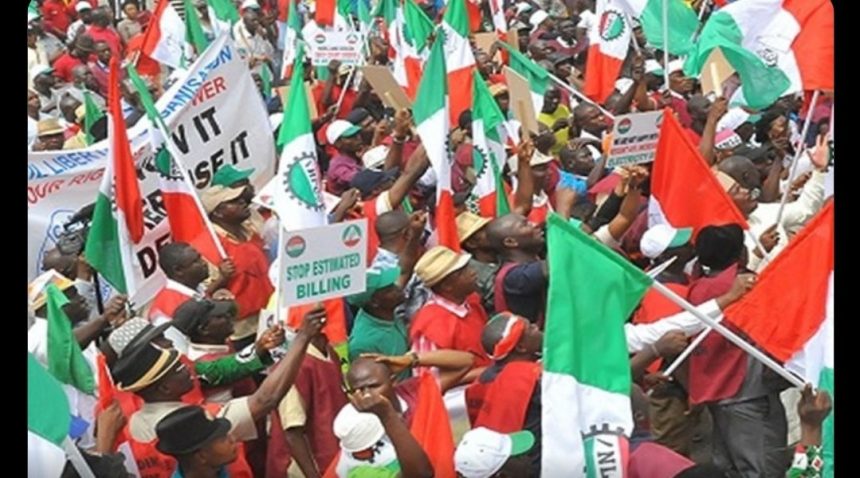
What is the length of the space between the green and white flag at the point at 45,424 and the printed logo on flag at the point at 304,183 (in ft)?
9.31

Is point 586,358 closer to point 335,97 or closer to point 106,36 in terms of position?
point 335,97

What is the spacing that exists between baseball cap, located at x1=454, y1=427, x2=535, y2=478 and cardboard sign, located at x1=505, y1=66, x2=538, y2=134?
5064 mm

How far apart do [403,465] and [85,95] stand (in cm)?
659

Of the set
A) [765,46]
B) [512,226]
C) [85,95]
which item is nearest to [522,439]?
[512,226]

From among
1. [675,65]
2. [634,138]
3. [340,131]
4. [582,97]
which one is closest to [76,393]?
[634,138]

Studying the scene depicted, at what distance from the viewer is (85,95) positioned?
409 inches

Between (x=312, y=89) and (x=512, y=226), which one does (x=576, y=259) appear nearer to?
(x=512, y=226)

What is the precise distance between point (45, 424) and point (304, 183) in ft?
9.91

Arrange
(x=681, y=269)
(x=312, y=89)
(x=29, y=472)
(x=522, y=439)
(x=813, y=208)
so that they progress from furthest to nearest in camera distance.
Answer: (x=312, y=89)
(x=813, y=208)
(x=681, y=269)
(x=522, y=439)
(x=29, y=472)

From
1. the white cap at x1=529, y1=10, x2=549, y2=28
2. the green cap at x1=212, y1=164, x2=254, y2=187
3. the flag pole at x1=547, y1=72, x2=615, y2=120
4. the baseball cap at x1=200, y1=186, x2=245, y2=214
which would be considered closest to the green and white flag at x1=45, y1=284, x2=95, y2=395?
the baseball cap at x1=200, y1=186, x2=245, y2=214

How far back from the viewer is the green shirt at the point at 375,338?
6078 mm

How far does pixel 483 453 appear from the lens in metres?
4.59

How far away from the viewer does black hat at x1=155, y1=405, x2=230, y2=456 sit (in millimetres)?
4574

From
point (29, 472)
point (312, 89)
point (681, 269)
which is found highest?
point (29, 472)
